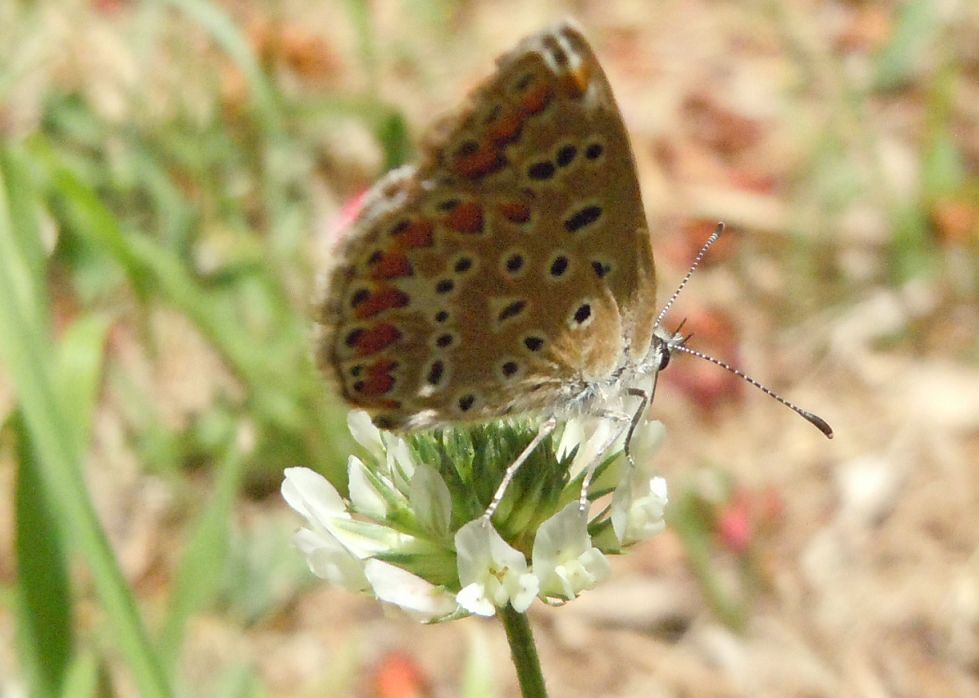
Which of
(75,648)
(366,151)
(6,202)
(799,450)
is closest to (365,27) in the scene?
(366,151)

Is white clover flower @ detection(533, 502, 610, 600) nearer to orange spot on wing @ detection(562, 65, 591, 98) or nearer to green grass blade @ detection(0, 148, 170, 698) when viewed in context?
orange spot on wing @ detection(562, 65, 591, 98)

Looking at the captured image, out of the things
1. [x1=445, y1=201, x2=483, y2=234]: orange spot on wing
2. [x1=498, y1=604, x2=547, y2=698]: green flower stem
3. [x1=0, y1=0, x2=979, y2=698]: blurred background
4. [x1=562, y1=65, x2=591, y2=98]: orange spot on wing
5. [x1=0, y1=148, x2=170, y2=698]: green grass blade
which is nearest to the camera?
[x1=498, y1=604, x2=547, y2=698]: green flower stem

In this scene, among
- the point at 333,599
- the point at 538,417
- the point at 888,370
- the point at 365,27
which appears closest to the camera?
the point at 538,417

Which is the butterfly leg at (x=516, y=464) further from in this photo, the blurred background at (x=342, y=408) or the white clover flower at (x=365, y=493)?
the blurred background at (x=342, y=408)

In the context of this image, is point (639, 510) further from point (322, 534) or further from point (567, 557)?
point (322, 534)

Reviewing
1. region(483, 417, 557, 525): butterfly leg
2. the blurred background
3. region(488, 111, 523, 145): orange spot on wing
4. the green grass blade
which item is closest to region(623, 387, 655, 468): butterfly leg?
region(483, 417, 557, 525): butterfly leg

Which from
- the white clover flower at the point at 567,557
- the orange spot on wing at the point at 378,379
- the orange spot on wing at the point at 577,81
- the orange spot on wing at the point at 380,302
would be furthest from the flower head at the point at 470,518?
the orange spot on wing at the point at 577,81

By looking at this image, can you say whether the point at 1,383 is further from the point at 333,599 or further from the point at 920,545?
the point at 920,545
